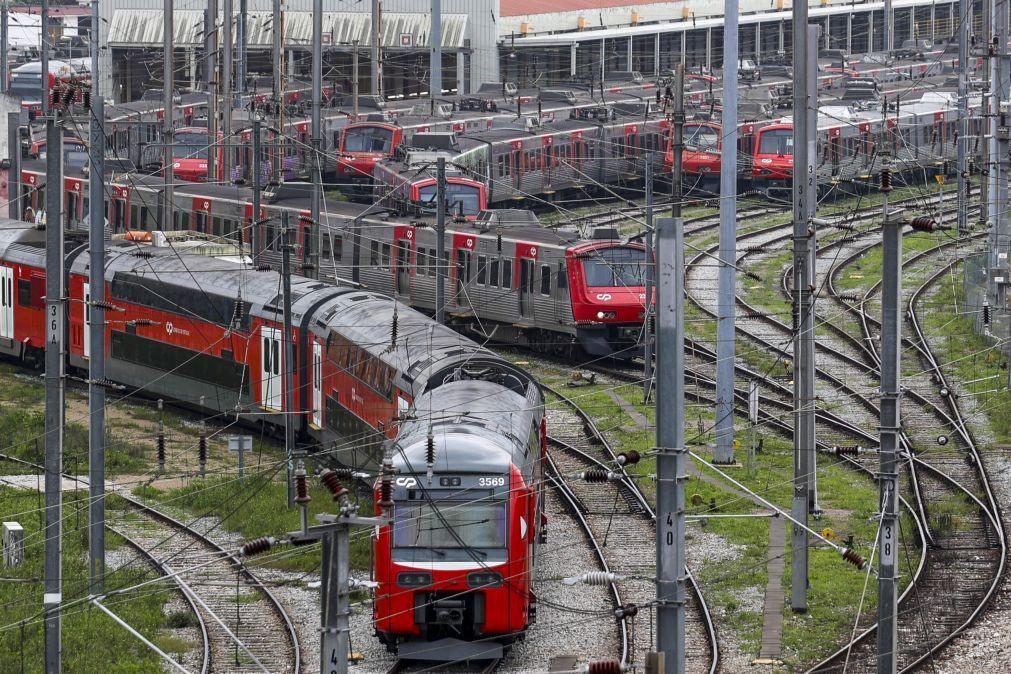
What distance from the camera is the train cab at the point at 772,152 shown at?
5647cm

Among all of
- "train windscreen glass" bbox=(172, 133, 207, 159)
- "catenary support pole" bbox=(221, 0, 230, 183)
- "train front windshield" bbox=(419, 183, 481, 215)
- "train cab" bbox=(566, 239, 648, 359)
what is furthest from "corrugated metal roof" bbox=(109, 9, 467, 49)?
"train cab" bbox=(566, 239, 648, 359)

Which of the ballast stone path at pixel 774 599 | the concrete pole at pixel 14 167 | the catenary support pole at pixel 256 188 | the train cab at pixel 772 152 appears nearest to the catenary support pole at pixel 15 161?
the concrete pole at pixel 14 167

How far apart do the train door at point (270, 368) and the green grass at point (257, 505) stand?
206cm

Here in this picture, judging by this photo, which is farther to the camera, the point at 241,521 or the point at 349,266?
the point at 349,266

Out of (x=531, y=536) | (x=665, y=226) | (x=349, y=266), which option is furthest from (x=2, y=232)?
(x=665, y=226)

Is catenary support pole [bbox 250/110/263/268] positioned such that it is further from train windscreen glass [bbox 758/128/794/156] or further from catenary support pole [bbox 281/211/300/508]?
train windscreen glass [bbox 758/128/794/156]

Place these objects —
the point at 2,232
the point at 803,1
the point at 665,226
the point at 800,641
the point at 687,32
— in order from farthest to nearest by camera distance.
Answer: the point at 687,32, the point at 2,232, the point at 803,1, the point at 800,641, the point at 665,226

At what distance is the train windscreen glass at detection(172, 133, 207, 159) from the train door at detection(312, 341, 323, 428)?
31.8m

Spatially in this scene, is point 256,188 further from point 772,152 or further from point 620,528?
point 772,152

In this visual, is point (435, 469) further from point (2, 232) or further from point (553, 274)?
point (2, 232)

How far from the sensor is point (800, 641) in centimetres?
2125

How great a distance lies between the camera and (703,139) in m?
58.1

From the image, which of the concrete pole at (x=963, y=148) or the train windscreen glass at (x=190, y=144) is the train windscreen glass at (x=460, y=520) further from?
the train windscreen glass at (x=190, y=144)

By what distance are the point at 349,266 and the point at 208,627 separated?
65.8 feet
